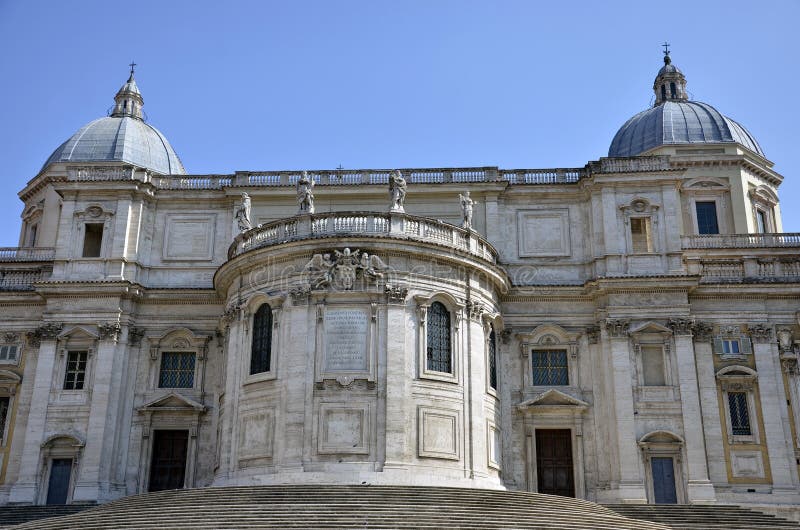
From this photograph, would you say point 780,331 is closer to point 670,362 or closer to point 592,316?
point 670,362

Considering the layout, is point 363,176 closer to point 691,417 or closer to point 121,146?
point 121,146

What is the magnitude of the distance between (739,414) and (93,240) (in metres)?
26.5

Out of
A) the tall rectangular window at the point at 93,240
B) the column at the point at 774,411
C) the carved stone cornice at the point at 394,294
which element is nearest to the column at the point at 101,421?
the tall rectangular window at the point at 93,240

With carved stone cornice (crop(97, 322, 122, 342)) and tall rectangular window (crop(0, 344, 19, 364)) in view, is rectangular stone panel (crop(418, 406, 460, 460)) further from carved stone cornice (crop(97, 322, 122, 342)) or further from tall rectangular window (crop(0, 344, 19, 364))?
tall rectangular window (crop(0, 344, 19, 364))

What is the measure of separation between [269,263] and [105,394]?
853 cm

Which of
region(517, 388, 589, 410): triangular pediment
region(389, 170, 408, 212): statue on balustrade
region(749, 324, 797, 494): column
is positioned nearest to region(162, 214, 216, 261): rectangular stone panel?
region(389, 170, 408, 212): statue on balustrade

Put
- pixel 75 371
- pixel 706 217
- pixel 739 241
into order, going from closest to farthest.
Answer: pixel 75 371, pixel 739 241, pixel 706 217

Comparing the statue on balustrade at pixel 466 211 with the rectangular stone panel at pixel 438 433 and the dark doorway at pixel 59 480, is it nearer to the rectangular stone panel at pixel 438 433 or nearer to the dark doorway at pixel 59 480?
the rectangular stone panel at pixel 438 433

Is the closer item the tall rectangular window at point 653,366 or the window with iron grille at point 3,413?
the tall rectangular window at point 653,366

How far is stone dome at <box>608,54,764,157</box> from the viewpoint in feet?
137

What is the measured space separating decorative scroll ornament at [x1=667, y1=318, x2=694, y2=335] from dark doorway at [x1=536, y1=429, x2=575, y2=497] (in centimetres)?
544

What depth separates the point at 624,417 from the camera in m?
31.3

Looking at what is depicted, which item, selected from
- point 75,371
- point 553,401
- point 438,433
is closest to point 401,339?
point 438,433

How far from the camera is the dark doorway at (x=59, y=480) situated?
31.9m
